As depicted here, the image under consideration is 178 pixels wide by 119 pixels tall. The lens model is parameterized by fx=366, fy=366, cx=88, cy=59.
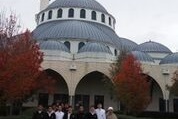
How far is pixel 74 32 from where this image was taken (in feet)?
151

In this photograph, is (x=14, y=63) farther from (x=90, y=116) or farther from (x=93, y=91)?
(x=93, y=91)

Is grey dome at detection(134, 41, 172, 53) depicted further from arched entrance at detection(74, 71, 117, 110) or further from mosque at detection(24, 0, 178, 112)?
arched entrance at detection(74, 71, 117, 110)

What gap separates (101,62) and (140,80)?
8264mm

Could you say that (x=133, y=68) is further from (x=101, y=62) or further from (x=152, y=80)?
(x=152, y=80)

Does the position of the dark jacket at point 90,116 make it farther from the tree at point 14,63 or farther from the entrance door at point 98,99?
the entrance door at point 98,99

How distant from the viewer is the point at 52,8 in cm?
5197

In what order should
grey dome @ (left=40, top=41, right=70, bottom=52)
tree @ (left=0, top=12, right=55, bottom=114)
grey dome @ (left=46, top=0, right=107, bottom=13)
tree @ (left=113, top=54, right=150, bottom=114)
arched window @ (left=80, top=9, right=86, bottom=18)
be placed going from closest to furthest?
tree @ (left=0, top=12, right=55, bottom=114) → tree @ (left=113, top=54, right=150, bottom=114) → grey dome @ (left=40, top=41, right=70, bottom=52) → grey dome @ (left=46, top=0, right=107, bottom=13) → arched window @ (left=80, top=9, right=86, bottom=18)

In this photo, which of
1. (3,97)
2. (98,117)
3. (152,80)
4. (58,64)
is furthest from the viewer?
(152,80)

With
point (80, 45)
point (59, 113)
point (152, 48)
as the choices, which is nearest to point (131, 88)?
point (80, 45)

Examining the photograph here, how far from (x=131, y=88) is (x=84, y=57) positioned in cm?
1144

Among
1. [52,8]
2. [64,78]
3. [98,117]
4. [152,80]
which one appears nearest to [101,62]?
[64,78]

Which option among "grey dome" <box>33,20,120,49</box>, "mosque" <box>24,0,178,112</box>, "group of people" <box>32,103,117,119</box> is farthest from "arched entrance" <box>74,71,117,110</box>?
"group of people" <box>32,103,117,119</box>

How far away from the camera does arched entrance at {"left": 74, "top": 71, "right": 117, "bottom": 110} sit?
4319 cm

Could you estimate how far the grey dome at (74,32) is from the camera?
45688 millimetres
